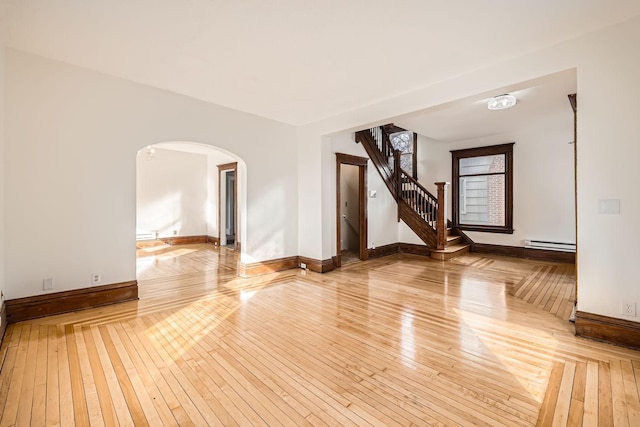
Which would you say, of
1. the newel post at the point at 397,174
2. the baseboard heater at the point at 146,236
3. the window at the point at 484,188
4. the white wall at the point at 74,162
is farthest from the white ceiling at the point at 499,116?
the baseboard heater at the point at 146,236

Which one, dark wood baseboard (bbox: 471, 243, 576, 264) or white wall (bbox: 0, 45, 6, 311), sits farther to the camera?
dark wood baseboard (bbox: 471, 243, 576, 264)

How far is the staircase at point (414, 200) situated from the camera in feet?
21.8

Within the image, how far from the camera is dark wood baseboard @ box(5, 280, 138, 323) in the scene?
120 inches

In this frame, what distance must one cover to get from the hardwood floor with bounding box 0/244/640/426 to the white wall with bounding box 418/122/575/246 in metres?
2.96

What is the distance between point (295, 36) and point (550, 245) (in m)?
6.91

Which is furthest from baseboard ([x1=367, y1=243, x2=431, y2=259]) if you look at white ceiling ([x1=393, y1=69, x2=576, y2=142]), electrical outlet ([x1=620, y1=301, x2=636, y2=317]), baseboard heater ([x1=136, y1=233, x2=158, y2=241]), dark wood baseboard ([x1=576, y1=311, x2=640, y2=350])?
baseboard heater ([x1=136, y1=233, x2=158, y2=241])

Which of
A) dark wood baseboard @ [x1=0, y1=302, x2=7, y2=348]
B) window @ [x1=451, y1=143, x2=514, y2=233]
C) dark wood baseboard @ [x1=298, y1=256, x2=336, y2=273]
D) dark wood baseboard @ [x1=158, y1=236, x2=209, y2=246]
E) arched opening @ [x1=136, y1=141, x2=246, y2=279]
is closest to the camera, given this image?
dark wood baseboard @ [x1=0, y1=302, x2=7, y2=348]

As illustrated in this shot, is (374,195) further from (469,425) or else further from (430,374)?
(469,425)

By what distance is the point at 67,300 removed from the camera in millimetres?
3324

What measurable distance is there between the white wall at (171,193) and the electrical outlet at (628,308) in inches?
366

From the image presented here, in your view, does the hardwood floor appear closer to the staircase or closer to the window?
the staircase

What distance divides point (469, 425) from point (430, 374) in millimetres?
518

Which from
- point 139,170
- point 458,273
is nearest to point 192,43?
point 458,273

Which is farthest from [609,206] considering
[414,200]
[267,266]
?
[414,200]
